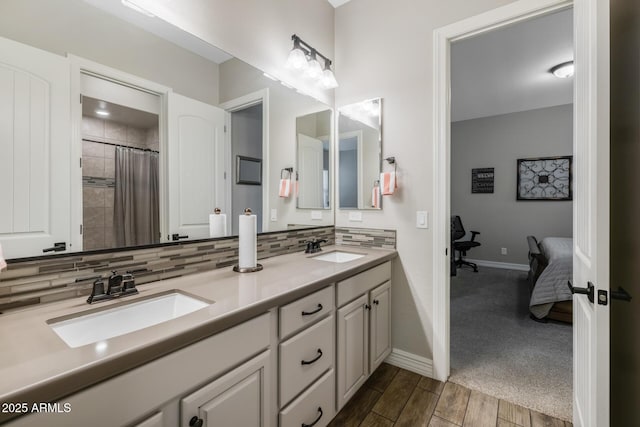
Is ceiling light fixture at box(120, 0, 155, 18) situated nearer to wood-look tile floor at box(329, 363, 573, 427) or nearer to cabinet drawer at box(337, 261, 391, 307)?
cabinet drawer at box(337, 261, 391, 307)

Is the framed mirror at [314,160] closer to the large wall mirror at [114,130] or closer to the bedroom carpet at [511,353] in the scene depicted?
the large wall mirror at [114,130]

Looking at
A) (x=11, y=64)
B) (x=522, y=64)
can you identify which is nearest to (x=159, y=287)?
(x=11, y=64)

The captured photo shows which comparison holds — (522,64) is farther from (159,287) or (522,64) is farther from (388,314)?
(159,287)

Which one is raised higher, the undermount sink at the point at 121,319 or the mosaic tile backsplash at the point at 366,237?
the mosaic tile backsplash at the point at 366,237

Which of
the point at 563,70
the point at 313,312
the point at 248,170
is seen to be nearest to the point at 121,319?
the point at 313,312

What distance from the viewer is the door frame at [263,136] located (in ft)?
5.51

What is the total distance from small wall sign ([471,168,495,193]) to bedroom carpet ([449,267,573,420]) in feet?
7.85

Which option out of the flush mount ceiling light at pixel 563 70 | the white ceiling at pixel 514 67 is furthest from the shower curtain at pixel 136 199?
the flush mount ceiling light at pixel 563 70

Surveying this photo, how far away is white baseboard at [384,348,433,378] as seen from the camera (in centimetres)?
203

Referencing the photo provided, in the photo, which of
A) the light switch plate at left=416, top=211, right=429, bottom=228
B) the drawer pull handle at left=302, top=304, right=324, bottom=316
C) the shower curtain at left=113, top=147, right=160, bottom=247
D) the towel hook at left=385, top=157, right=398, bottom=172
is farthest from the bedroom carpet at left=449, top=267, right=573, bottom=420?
the shower curtain at left=113, top=147, right=160, bottom=247

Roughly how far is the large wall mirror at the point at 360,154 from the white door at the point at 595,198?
122 centimetres

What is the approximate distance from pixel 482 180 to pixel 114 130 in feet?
19.1

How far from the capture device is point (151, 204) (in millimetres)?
1324

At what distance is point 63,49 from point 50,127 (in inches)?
11.9
